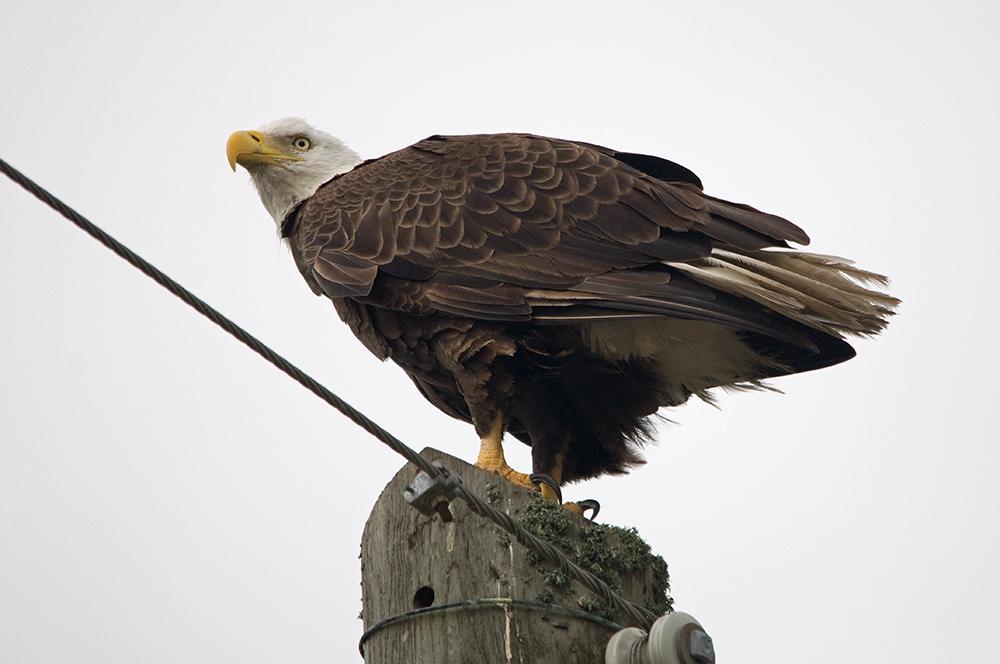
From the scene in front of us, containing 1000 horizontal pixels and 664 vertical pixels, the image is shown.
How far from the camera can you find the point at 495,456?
414cm

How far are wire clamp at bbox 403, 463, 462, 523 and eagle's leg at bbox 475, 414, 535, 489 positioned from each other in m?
1.29

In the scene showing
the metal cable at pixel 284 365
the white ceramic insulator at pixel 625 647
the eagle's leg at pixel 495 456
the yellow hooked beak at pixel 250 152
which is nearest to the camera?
the metal cable at pixel 284 365

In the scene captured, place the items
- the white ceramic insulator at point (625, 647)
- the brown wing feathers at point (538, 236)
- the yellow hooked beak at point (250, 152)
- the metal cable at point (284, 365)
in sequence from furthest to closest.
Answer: the yellow hooked beak at point (250, 152), the brown wing feathers at point (538, 236), the white ceramic insulator at point (625, 647), the metal cable at point (284, 365)

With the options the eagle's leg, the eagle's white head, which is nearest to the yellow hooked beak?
the eagle's white head

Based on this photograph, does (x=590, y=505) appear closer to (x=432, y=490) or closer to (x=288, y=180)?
(x=432, y=490)

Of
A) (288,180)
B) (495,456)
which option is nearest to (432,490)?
(495,456)

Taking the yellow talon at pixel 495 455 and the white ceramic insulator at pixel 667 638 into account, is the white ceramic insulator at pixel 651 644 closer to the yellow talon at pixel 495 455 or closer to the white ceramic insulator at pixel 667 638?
the white ceramic insulator at pixel 667 638

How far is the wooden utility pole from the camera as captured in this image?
279cm

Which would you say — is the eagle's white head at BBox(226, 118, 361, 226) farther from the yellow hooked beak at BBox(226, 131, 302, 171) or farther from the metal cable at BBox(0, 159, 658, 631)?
the metal cable at BBox(0, 159, 658, 631)

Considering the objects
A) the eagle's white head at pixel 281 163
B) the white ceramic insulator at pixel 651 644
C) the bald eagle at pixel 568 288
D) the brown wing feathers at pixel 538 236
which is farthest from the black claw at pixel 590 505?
the eagle's white head at pixel 281 163

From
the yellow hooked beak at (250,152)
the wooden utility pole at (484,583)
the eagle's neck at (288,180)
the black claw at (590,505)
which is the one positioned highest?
the yellow hooked beak at (250,152)

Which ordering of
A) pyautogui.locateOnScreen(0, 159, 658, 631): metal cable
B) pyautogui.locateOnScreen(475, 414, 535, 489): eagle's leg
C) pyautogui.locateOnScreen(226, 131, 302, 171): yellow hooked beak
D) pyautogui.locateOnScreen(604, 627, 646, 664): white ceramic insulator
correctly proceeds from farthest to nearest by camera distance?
pyautogui.locateOnScreen(226, 131, 302, 171): yellow hooked beak → pyautogui.locateOnScreen(475, 414, 535, 489): eagle's leg → pyautogui.locateOnScreen(604, 627, 646, 664): white ceramic insulator → pyautogui.locateOnScreen(0, 159, 658, 631): metal cable

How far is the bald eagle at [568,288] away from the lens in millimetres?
3926

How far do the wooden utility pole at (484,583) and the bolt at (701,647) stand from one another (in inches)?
11.9
